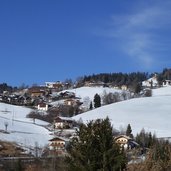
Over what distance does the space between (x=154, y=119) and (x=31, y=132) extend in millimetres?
32006

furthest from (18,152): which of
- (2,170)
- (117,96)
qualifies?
(117,96)

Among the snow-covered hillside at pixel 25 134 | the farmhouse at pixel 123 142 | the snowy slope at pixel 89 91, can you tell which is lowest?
the farmhouse at pixel 123 142

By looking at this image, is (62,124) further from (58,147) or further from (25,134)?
(58,147)

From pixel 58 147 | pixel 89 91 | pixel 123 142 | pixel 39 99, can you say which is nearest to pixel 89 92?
pixel 89 91

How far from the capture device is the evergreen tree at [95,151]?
1190 cm

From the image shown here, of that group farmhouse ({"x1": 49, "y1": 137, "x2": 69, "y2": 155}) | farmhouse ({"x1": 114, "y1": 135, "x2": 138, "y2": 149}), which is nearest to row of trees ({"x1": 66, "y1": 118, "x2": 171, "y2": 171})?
farmhouse ({"x1": 114, "y1": 135, "x2": 138, "y2": 149})

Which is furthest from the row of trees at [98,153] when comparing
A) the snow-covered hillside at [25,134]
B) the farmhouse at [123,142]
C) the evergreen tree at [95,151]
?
the snow-covered hillside at [25,134]

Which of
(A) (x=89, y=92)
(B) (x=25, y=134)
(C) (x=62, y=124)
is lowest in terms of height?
(B) (x=25, y=134)

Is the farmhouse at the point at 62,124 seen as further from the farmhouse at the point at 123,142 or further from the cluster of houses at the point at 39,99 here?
the farmhouse at the point at 123,142

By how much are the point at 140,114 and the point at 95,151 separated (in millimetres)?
99351

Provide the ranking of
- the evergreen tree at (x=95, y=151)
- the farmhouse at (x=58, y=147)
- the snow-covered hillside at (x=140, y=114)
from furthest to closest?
the snow-covered hillside at (x=140, y=114) → the farmhouse at (x=58, y=147) → the evergreen tree at (x=95, y=151)

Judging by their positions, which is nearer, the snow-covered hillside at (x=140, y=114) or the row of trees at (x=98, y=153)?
the row of trees at (x=98, y=153)

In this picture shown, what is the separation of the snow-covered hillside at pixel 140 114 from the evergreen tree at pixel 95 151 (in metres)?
78.6

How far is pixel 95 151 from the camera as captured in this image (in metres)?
12.0
